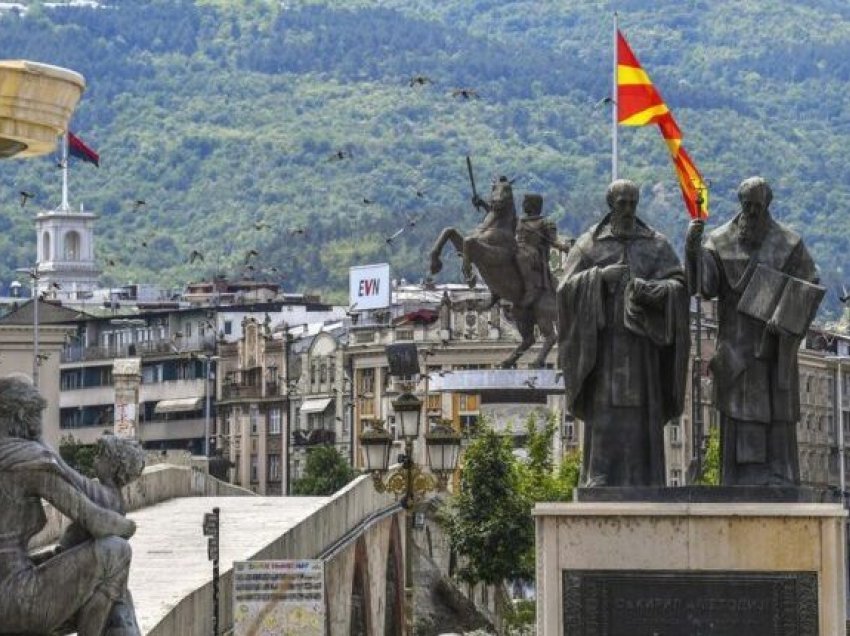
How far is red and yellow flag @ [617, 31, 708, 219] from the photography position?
79875mm

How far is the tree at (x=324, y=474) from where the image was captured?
146 metres

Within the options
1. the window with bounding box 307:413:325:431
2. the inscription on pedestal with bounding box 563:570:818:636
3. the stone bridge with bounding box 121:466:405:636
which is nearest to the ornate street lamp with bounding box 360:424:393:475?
the stone bridge with bounding box 121:466:405:636

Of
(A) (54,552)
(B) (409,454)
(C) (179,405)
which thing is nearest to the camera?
(A) (54,552)

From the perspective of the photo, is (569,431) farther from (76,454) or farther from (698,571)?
(698,571)

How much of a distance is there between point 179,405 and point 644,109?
112 metres

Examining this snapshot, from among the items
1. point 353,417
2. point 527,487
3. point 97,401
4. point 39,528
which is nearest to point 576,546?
point 39,528

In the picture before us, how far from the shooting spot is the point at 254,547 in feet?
181

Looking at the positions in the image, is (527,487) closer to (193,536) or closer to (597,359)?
(193,536)

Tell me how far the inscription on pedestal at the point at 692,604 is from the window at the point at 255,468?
151m

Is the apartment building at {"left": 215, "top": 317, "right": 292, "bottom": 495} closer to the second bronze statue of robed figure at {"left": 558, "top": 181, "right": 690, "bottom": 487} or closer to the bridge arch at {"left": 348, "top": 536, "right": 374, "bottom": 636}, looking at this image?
the bridge arch at {"left": 348, "top": 536, "right": 374, "bottom": 636}

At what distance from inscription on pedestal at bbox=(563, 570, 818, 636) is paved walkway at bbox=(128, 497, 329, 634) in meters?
6.51

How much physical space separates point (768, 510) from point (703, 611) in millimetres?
913

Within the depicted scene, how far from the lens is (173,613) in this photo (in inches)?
1508

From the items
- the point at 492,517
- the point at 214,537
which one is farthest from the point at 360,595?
the point at 214,537
